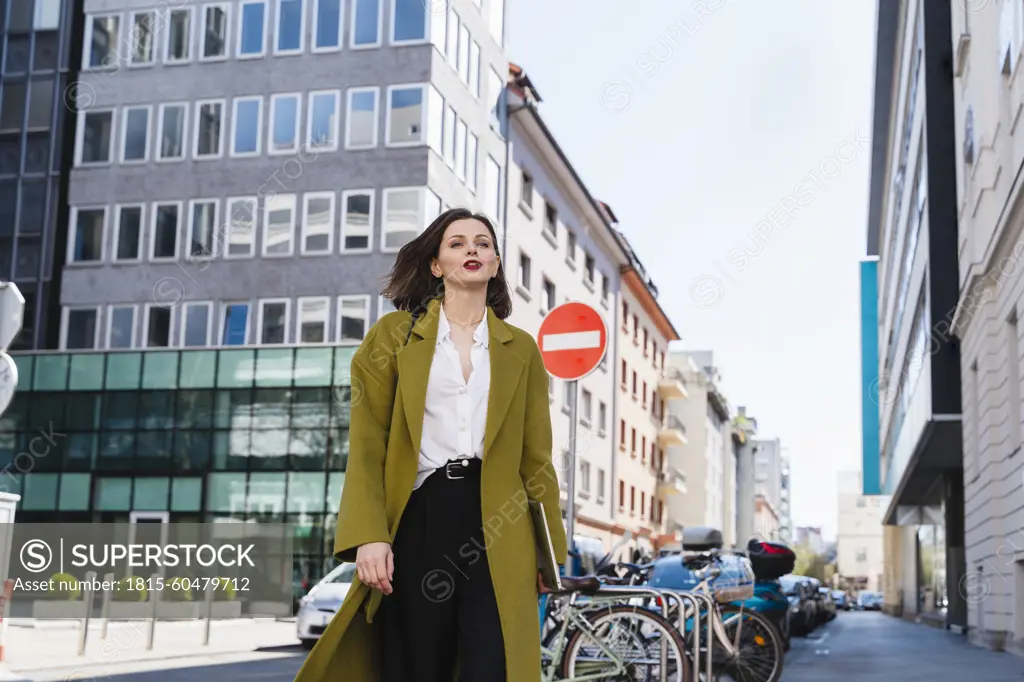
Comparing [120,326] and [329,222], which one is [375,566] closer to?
[329,222]

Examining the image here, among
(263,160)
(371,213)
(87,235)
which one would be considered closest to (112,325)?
(87,235)

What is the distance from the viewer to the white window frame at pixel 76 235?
3328 centimetres

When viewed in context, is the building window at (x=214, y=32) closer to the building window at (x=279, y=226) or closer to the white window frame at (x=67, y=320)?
the building window at (x=279, y=226)

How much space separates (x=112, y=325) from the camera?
32.7 metres

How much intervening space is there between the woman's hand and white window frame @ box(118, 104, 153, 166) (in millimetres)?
31934

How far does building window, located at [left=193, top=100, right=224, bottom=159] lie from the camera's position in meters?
32.9

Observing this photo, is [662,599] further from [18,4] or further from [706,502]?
[706,502]

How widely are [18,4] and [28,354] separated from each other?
10.5 m

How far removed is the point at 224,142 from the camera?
1298 inches

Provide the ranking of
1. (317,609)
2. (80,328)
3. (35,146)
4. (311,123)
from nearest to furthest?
(317,609) → (311,123) → (80,328) → (35,146)

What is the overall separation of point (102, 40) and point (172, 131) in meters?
3.70

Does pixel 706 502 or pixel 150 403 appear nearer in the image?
pixel 150 403

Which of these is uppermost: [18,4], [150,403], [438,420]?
[18,4]

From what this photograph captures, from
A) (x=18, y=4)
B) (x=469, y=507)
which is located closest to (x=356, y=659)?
(x=469, y=507)
